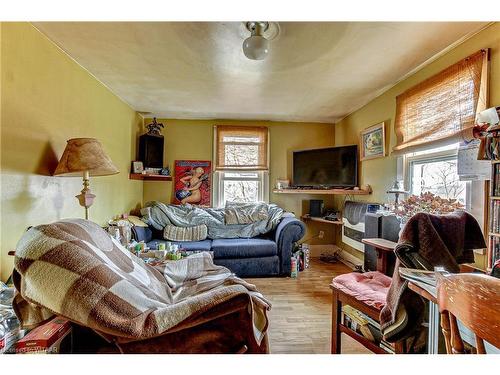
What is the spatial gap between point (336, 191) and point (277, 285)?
1605mm

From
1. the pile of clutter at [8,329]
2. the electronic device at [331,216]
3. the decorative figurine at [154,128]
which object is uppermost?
the decorative figurine at [154,128]

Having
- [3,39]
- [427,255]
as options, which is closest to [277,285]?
[427,255]

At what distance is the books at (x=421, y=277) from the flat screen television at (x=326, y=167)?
2421 mm


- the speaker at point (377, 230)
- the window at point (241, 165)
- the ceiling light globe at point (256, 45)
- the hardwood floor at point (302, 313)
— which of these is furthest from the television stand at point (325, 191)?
the ceiling light globe at point (256, 45)

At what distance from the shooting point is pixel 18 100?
157 centimetres

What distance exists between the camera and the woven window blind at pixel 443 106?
5.62ft

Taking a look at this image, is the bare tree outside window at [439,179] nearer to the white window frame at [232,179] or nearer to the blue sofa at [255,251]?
the blue sofa at [255,251]

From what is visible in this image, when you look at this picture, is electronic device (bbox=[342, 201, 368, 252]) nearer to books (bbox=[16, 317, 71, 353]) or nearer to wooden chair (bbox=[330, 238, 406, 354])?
wooden chair (bbox=[330, 238, 406, 354])

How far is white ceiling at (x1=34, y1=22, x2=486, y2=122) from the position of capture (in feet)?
5.59

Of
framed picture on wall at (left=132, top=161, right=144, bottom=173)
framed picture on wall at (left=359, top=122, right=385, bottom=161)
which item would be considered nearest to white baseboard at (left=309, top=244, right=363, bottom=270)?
framed picture on wall at (left=359, top=122, right=385, bottom=161)

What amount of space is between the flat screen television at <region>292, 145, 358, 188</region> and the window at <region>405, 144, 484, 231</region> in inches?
36.8

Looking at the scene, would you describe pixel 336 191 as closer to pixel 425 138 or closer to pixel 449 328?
pixel 425 138

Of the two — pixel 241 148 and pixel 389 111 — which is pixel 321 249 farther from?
pixel 389 111

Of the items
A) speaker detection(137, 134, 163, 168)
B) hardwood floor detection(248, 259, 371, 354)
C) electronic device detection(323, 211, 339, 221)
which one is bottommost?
hardwood floor detection(248, 259, 371, 354)
